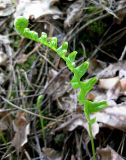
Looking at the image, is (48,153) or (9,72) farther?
(9,72)

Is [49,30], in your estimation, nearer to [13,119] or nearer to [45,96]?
[45,96]

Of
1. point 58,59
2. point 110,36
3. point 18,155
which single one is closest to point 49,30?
point 58,59

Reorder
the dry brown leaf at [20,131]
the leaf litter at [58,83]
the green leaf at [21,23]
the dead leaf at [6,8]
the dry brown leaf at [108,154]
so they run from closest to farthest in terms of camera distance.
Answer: the green leaf at [21,23] → the dry brown leaf at [108,154] → the leaf litter at [58,83] → the dry brown leaf at [20,131] → the dead leaf at [6,8]

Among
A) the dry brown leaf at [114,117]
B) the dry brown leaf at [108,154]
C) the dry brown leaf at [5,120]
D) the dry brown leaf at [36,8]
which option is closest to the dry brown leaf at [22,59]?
the dry brown leaf at [36,8]

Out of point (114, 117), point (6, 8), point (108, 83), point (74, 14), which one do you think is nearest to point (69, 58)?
point (114, 117)

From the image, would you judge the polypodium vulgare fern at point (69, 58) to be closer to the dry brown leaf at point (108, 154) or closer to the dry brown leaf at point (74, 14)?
the dry brown leaf at point (108, 154)

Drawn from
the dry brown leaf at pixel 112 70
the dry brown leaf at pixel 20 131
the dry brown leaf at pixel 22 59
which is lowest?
the dry brown leaf at pixel 20 131

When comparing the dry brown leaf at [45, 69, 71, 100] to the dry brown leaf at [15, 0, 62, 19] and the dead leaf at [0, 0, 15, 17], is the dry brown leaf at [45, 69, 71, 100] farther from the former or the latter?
the dead leaf at [0, 0, 15, 17]
